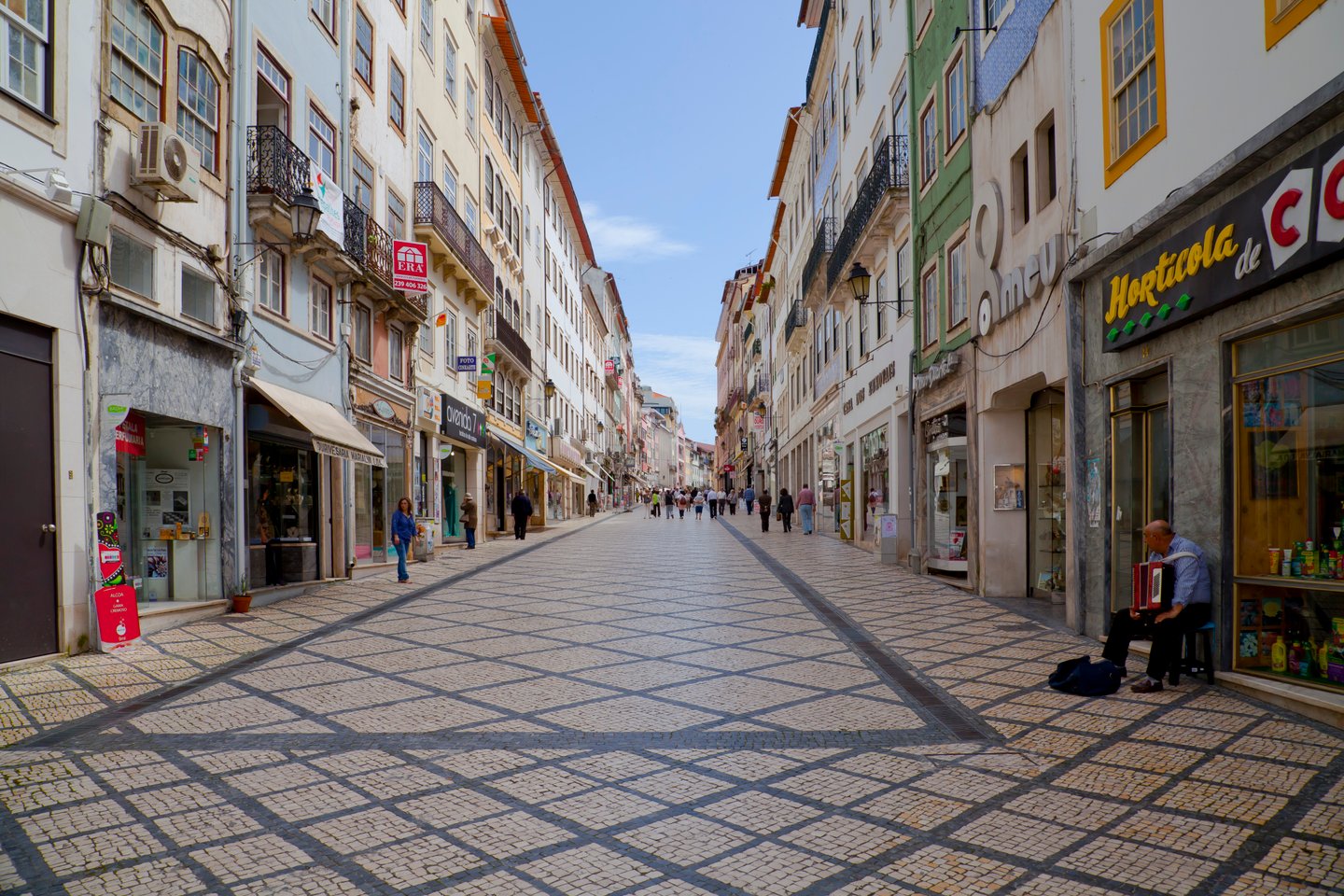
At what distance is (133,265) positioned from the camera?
10.2m

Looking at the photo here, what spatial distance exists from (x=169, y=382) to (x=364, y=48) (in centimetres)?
1037

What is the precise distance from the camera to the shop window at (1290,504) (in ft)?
19.7

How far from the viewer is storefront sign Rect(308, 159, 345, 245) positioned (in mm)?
14305

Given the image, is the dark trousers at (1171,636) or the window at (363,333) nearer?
the dark trousers at (1171,636)

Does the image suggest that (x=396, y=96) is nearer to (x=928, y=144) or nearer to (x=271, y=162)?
(x=271, y=162)

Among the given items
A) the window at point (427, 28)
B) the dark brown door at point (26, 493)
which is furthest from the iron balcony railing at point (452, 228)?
the dark brown door at point (26, 493)

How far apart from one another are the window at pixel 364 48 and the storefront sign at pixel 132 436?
9.79 m

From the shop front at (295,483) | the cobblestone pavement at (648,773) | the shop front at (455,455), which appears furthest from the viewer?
the shop front at (455,455)

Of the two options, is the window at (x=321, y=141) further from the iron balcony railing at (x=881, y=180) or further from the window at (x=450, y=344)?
the iron balcony railing at (x=881, y=180)

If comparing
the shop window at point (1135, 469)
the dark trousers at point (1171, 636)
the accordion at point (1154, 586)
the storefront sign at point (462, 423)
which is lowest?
the dark trousers at point (1171, 636)

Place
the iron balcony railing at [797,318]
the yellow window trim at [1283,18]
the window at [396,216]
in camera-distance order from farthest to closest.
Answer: the iron balcony railing at [797,318]
the window at [396,216]
the yellow window trim at [1283,18]

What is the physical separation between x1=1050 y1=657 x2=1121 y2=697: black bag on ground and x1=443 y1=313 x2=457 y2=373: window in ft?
62.9

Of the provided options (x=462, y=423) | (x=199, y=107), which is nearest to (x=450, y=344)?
(x=462, y=423)

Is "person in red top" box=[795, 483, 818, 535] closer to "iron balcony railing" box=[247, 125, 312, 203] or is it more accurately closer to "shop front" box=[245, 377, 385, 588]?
"shop front" box=[245, 377, 385, 588]
